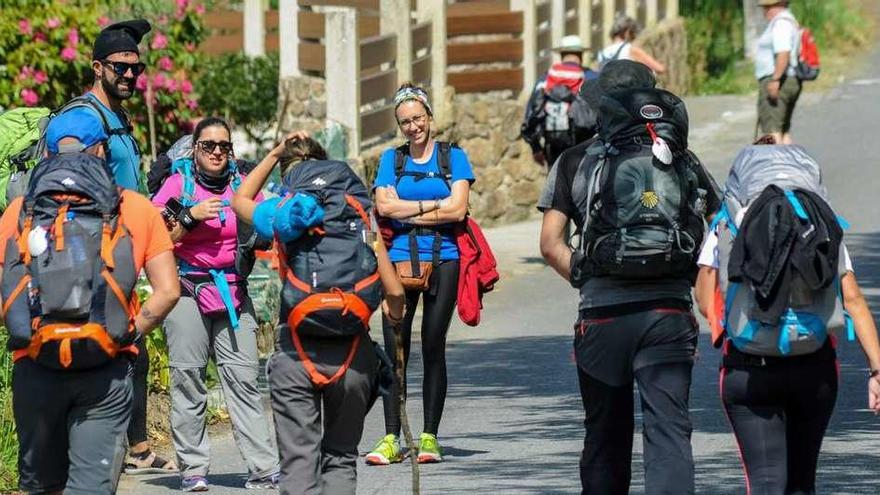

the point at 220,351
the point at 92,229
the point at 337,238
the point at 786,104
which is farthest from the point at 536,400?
the point at 786,104

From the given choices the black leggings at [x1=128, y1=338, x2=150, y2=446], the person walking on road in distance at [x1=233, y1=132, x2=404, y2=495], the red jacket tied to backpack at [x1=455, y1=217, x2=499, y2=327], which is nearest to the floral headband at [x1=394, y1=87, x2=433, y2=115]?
the red jacket tied to backpack at [x1=455, y1=217, x2=499, y2=327]

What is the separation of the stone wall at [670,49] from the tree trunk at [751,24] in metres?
0.89

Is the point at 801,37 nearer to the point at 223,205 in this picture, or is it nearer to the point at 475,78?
the point at 475,78

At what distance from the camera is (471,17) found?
779 inches

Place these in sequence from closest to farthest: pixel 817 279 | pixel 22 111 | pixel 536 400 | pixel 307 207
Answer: pixel 817 279 < pixel 307 207 < pixel 22 111 < pixel 536 400

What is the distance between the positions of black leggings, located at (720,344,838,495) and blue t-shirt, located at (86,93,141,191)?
9.74ft

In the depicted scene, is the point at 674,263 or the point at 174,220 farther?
the point at 174,220

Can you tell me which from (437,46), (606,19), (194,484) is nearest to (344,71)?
(437,46)

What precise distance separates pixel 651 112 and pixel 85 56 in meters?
9.27

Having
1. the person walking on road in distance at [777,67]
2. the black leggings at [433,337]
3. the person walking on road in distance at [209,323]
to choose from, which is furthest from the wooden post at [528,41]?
the person walking on road in distance at [209,323]

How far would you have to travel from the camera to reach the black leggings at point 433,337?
9008mm

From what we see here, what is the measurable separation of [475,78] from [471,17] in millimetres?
679

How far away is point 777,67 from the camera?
1847 cm

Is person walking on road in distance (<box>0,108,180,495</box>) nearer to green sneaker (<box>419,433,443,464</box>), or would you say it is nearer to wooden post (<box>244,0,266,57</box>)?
green sneaker (<box>419,433,443,464</box>)
